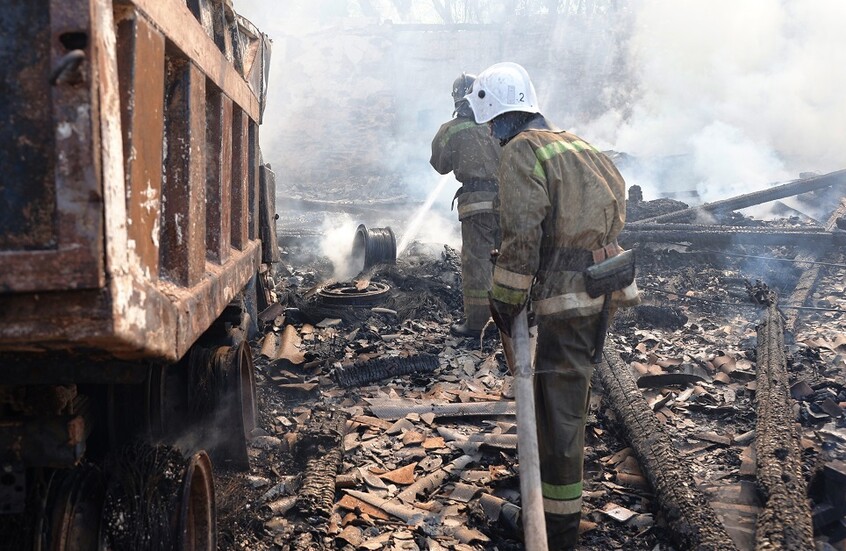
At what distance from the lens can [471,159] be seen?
6812mm

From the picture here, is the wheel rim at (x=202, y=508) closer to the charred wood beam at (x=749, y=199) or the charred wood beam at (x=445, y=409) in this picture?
the charred wood beam at (x=445, y=409)

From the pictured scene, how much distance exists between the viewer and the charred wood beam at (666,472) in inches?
130

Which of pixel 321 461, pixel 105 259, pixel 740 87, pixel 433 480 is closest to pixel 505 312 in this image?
pixel 433 480

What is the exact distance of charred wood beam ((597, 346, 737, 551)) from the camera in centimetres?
331

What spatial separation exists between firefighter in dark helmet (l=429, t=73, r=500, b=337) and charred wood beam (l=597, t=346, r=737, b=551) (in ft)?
6.33

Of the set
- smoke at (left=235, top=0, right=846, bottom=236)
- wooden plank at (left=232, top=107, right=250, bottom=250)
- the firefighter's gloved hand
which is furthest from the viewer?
smoke at (left=235, top=0, right=846, bottom=236)

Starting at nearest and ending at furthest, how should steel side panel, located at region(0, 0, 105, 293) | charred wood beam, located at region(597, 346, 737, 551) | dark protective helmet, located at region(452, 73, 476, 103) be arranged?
steel side panel, located at region(0, 0, 105, 293)
charred wood beam, located at region(597, 346, 737, 551)
dark protective helmet, located at region(452, 73, 476, 103)

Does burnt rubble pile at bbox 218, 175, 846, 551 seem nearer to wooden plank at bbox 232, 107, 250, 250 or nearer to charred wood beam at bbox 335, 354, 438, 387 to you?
charred wood beam at bbox 335, 354, 438, 387

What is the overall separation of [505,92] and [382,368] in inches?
121

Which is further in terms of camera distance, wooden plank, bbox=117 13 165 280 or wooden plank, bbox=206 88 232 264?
wooden plank, bbox=206 88 232 264

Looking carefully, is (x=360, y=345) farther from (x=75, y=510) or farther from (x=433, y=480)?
(x=75, y=510)

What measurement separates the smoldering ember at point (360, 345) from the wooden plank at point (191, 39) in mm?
17

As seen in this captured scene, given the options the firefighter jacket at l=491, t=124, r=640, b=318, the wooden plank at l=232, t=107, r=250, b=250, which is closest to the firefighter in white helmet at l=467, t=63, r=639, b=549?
the firefighter jacket at l=491, t=124, r=640, b=318

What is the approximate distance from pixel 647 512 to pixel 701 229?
8510 millimetres
